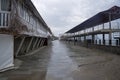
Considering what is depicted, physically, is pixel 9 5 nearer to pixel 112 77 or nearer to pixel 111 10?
pixel 112 77

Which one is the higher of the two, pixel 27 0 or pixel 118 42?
pixel 27 0

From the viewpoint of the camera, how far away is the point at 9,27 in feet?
29.7

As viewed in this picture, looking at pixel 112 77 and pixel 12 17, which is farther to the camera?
pixel 12 17

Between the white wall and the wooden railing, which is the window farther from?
the white wall

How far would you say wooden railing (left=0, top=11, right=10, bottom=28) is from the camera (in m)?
9.10

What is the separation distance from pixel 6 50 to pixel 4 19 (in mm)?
1730

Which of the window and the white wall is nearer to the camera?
the white wall

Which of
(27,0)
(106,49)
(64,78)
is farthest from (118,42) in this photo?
(64,78)

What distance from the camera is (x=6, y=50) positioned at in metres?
9.54

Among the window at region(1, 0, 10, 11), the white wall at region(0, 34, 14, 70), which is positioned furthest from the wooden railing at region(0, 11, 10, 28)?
the white wall at region(0, 34, 14, 70)

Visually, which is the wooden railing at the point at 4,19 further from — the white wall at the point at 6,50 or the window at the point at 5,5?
the white wall at the point at 6,50

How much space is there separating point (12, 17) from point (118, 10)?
52.3ft

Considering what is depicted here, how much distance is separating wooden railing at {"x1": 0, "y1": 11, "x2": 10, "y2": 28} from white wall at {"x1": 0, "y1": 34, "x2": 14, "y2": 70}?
0.59 meters

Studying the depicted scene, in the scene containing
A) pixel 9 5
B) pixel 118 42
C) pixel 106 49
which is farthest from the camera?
pixel 106 49
